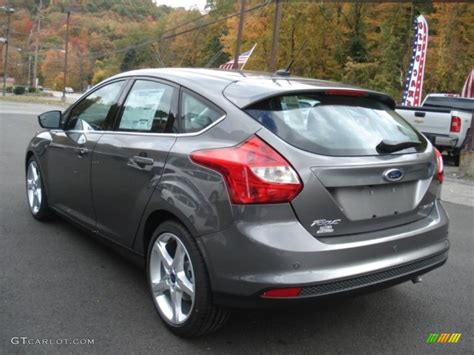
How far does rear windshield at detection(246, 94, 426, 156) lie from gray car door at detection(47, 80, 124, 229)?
163 centimetres

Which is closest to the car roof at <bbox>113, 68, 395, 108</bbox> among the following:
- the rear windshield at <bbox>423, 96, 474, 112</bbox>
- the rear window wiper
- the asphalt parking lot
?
the rear window wiper

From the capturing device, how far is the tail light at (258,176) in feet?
8.16

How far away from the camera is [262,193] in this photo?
249 cm

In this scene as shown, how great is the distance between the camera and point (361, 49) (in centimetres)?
3894

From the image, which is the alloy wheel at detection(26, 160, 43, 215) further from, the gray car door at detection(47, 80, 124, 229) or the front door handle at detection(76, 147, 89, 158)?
the front door handle at detection(76, 147, 89, 158)

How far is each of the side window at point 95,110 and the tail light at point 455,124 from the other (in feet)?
Answer: 34.0

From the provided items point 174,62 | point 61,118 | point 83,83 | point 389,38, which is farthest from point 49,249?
point 83,83

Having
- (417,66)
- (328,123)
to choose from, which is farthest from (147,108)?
(417,66)

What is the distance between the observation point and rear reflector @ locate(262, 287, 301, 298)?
8.10 feet

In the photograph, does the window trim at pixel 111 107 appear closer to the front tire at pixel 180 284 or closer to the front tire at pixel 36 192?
the front tire at pixel 36 192

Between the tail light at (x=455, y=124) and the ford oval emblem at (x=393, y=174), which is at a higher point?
the ford oval emblem at (x=393, y=174)

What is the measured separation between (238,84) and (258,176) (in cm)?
77

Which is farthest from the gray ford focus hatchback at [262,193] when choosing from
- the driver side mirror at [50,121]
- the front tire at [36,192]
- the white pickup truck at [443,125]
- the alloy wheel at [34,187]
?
the white pickup truck at [443,125]

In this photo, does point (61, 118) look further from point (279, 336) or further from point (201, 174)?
point (279, 336)
